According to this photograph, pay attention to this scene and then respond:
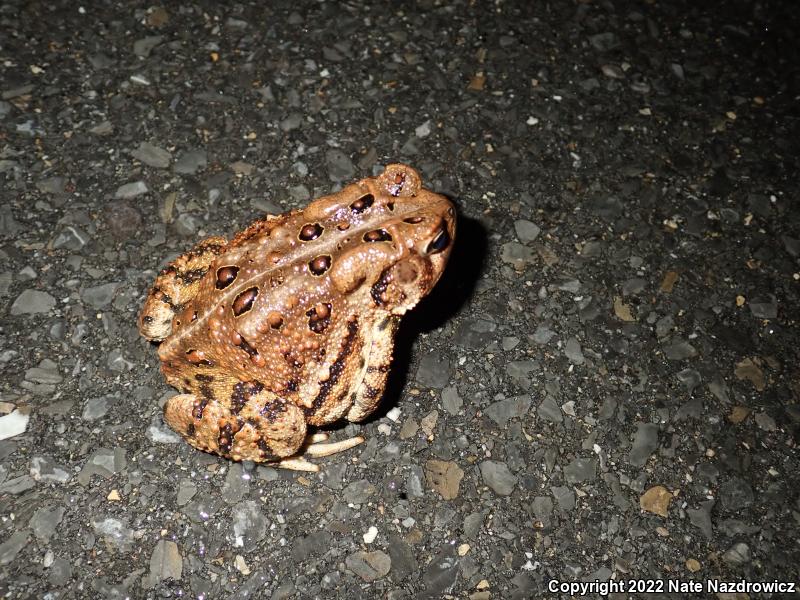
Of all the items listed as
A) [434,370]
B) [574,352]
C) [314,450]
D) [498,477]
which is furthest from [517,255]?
[314,450]

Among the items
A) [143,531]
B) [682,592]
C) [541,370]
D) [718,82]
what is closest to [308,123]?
[541,370]

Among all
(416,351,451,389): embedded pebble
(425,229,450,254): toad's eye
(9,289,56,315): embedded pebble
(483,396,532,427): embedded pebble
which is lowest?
(483,396,532,427): embedded pebble

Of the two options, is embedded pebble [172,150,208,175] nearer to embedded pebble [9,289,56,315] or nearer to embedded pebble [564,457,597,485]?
embedded pebble [9,289,56,315]

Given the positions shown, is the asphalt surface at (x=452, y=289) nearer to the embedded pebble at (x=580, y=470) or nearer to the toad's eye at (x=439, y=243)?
the embedded pebble at (x=580, y=470)

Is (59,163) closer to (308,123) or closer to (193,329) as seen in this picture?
(308,123)

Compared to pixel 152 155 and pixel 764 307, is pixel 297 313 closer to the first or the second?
pixel 152 155

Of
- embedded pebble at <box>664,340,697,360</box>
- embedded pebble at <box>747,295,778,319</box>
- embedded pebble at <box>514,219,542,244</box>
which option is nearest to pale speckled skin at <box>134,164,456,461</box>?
embedded pebble at <box>514,219,542,244</box>

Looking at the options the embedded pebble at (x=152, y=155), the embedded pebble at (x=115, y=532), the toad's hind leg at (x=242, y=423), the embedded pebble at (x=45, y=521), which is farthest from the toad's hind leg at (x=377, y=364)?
the embedded pebble at (x=152, y=155)
